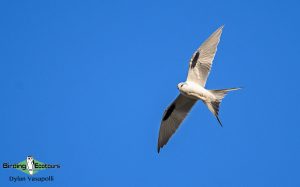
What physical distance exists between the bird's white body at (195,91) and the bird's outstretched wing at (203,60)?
0.63 feet

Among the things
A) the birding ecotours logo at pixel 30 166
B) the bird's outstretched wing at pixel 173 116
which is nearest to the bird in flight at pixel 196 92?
the bird's outstretched wing at pixel 173 116

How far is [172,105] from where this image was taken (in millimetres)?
15781

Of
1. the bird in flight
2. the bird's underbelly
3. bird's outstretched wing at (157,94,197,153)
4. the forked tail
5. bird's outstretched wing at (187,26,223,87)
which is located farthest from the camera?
bird's outstretched wing at (157,94,197,153)

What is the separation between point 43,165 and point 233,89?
242 inches

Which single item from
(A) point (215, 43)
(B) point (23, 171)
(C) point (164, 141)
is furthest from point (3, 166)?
(A) point (215, 43)

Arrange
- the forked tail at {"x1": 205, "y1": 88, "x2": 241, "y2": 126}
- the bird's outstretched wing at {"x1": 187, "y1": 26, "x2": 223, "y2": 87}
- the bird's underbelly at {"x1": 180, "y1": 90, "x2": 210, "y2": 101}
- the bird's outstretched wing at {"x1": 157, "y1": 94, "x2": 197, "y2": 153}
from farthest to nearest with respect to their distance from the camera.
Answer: the bird's outstretched wing at {"x1": 157, "y1": 94, "x2": 197, "y2": 153}
the bird's outstretched wing at {"x1": 187, "y1": 26, "x2": 223, "y2": 87}
the bird's underbelly at {"x1": 180, "y1": 90, "x2": 210, "y2": 101}
the forked tail at {"x1": 205, "y1": 88, "x2": 241, "y2": 126}

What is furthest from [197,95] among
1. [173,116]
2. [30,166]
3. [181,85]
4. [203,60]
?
[30,166]

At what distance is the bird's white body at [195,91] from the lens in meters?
14.8

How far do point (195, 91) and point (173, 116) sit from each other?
4.10ft

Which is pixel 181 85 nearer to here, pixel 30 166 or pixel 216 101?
pixel 216 101

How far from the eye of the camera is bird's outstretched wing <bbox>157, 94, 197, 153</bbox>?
15.7 meters

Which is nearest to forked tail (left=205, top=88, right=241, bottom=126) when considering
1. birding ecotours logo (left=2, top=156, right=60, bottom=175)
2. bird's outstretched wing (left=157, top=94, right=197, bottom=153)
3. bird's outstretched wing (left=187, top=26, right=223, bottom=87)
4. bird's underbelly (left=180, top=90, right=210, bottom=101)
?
bird's underbelly (left=180, top=90, right=210, bottom=101)

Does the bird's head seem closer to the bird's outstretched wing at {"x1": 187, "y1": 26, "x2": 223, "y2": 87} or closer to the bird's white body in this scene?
the bird's white body

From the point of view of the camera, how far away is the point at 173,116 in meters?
15.9
